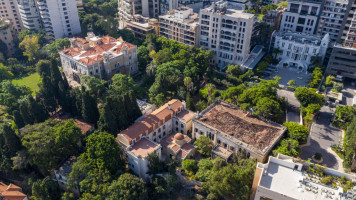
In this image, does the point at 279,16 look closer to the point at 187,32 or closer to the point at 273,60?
the point at 273,60

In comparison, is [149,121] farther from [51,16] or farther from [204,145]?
[51,16]

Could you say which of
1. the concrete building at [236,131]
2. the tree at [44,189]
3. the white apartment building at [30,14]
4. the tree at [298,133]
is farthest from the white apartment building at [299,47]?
the white apartment building at [30,14]

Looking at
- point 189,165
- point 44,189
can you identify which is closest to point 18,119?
point 44,189

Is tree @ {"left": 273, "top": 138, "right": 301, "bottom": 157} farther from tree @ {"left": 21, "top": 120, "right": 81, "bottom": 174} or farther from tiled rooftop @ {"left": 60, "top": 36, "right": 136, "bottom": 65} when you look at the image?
tiled rooftop @ {"left": 60, "top": 36, "right": 136, "bottom": 65}

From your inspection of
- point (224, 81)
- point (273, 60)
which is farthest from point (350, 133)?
point (273, 60)

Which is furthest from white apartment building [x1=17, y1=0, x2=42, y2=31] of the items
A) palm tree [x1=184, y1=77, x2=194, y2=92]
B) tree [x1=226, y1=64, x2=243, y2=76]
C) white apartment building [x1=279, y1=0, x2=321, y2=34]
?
white apartment building [x1=279, y1=0, x2=321, y2=34]
